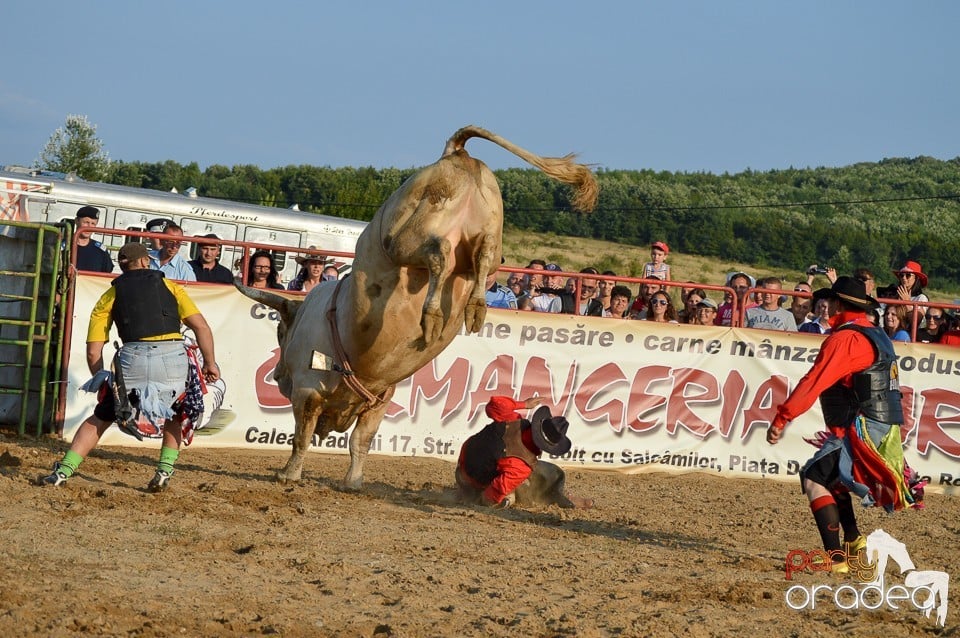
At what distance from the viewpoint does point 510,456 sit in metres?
8.69

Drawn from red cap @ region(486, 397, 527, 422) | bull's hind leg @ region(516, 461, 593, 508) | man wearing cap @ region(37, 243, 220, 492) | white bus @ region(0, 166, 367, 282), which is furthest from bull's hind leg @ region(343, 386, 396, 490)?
white bus @ region(0, 166, 367, 282)

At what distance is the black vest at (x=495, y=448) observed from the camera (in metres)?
8.69

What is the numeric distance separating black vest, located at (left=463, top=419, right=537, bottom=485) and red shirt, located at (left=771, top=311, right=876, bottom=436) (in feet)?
7.86

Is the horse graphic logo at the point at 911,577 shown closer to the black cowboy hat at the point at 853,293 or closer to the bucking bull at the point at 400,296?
the black cowboy hat at the point at 853,293

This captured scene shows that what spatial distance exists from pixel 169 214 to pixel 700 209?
43349mm

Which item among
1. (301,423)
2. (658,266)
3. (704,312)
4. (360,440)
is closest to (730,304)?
(704,312)

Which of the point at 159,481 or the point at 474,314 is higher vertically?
the point at 474,314

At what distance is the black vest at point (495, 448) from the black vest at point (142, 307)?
8.01 feet

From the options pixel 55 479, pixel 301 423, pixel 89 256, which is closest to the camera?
pixel 55 479

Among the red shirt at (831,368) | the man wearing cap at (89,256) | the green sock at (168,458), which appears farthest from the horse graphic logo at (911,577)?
the man wearing cap at (89,256)

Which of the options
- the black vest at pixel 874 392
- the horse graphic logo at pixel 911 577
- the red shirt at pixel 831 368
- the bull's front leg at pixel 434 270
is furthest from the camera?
the bull's front leg at pixel 434 270

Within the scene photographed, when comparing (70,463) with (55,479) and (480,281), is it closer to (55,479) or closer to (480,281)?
(55,479)

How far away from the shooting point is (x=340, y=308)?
8.64 meters

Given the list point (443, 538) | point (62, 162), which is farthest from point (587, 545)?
point (62, 162)
